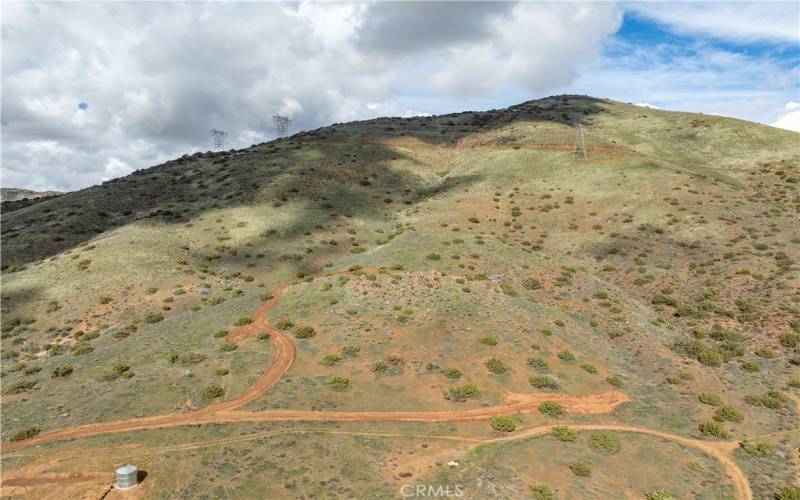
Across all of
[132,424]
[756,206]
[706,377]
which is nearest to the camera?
[132,424]

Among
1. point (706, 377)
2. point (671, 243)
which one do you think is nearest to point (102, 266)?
point (706, 377)

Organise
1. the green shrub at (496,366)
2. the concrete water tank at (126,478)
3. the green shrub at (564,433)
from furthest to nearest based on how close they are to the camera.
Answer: the green shrub at (496,366) → the green shrub at (564,433) → the concrete water tank at (126,478)

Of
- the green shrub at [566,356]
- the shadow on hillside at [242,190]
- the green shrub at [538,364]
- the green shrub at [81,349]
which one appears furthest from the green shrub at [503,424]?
the shadow on hillside at [242,190]

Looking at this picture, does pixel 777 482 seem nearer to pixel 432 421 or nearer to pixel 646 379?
pixel 646 379

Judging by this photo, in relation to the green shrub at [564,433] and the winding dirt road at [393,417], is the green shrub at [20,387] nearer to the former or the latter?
the winding dirt road at [393,417]

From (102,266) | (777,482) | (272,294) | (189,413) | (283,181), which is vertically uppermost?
(283,181)

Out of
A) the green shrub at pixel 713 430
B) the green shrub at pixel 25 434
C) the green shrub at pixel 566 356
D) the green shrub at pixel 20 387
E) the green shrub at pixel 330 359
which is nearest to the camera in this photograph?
the green shrub at pixel 25 434

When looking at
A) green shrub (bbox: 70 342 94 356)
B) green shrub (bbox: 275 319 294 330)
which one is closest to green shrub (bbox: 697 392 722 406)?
green shrub (bbox: 275 319 294 330)
